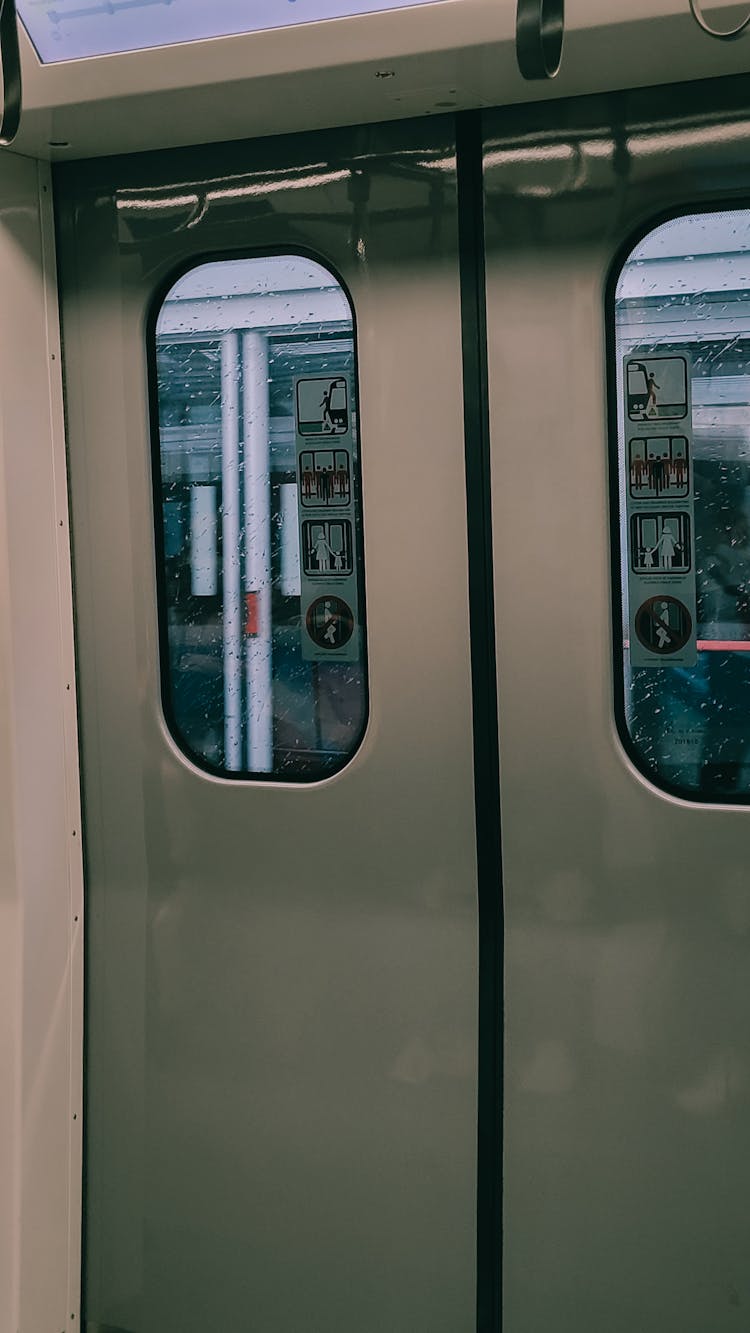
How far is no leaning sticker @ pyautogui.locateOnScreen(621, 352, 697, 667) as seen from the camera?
2.37 meters

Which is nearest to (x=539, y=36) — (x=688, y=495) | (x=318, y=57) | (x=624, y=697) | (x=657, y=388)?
(x=318, y=57)

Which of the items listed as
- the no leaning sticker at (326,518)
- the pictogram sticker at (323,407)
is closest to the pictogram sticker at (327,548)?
the no leaning sticker at (326,518)

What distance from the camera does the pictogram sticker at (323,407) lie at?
2607mm

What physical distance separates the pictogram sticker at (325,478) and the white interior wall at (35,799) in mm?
557

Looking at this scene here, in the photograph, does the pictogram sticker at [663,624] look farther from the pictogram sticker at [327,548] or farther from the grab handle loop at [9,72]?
the grab handle loop at [9,72]

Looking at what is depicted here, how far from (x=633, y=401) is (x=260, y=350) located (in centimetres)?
76

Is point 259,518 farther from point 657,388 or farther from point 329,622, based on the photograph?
point 657,388

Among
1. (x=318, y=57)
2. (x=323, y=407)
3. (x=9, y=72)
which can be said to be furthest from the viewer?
(x=323, y=407)

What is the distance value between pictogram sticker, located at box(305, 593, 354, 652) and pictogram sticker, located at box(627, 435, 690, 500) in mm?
615

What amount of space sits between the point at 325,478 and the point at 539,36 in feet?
3.47

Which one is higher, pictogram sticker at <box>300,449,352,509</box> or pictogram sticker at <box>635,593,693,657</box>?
pictogram sticker at <box>300,449,352,509</box>

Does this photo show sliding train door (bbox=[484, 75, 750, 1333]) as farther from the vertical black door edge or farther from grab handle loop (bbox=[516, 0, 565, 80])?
grab handle loop (bbox=[516, 0, 565, 80])

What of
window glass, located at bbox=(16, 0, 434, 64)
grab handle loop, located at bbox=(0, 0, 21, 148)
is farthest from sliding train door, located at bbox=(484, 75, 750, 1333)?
grab handle loop, located at bbox=(0, 0, 21, 148)

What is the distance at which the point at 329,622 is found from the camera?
2666mm
